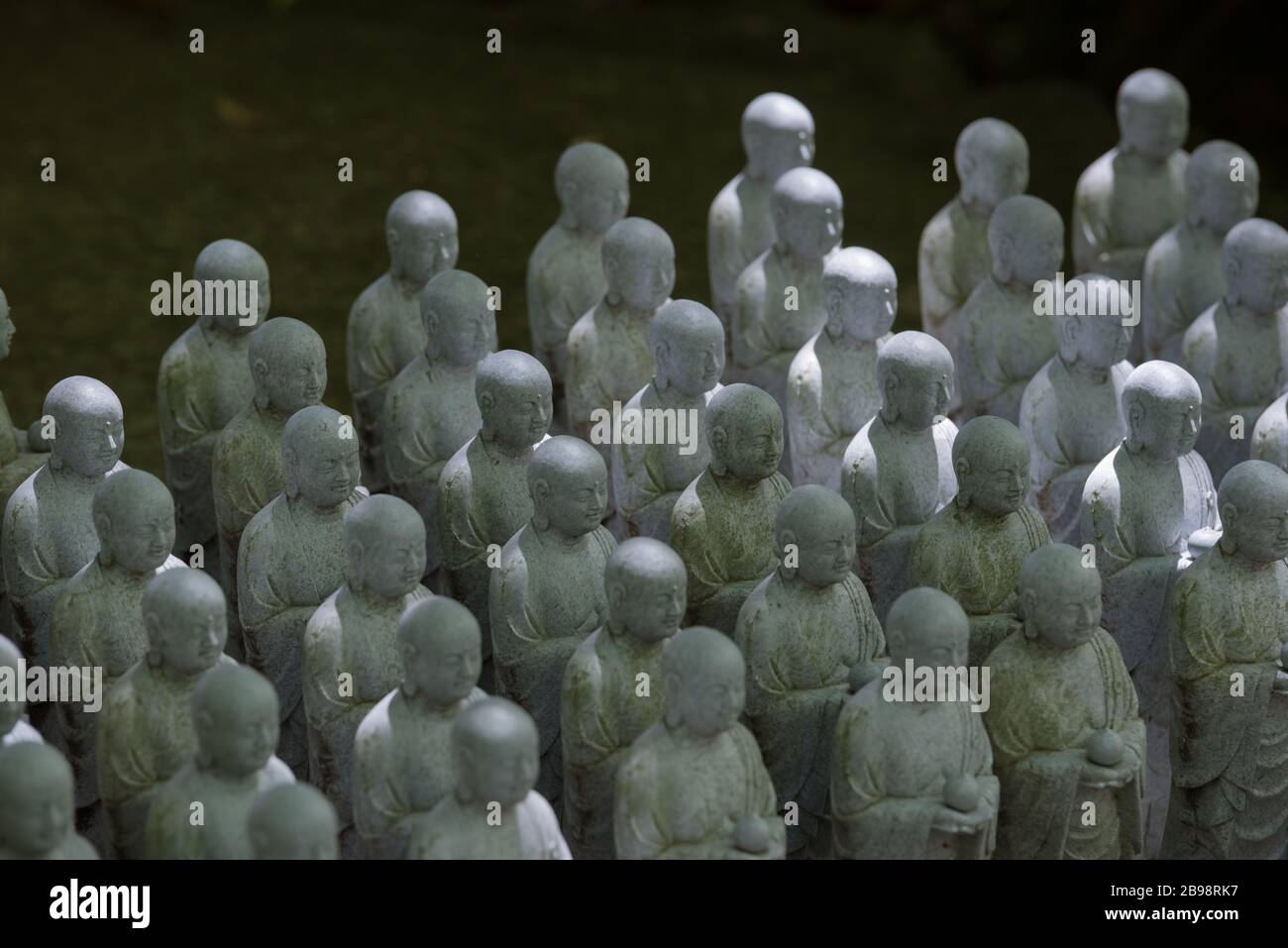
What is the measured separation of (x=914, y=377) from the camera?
8.42 meters

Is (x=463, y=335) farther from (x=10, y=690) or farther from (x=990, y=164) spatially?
(x=990, y=164)

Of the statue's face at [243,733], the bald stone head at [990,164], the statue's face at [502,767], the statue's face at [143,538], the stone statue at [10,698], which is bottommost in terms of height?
the statue's face at [502,767]

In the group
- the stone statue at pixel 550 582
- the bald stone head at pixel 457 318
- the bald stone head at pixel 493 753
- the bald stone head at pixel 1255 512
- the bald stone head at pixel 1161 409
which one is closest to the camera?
the bald stone head at pixel 493 753

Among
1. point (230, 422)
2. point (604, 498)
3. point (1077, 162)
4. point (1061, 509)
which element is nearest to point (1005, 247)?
point (1061, 509)

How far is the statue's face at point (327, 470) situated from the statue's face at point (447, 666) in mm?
1190

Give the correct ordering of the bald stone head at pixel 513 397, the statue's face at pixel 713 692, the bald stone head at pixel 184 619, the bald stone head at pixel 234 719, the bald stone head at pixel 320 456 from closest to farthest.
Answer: the bald stone head at pixel 234 719
the statue's face at pixel 713 692
the bald stone head at pixel 184 619
the bald stone head at pixel 320 456
the bald stone head at pixel 513 397

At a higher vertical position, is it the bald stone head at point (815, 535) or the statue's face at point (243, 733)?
the bald stone head at point (815, 535)

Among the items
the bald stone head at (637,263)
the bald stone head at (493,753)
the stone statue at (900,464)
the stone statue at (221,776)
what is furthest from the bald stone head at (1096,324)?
the stone statue at (221,776)

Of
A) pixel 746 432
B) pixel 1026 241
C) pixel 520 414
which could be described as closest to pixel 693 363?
pixel 746 432

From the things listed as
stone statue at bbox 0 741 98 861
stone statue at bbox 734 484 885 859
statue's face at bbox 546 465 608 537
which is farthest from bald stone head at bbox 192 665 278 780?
stone statue at bbox 734 484 885 859

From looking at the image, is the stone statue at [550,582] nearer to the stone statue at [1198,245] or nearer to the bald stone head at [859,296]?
the bald stone head at [859,296]

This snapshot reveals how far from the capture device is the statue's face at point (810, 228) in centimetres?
995

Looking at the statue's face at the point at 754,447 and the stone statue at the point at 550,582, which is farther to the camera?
the statue's face at the point at 754,447

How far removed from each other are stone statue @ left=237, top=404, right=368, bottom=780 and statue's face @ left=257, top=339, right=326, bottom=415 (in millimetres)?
469
